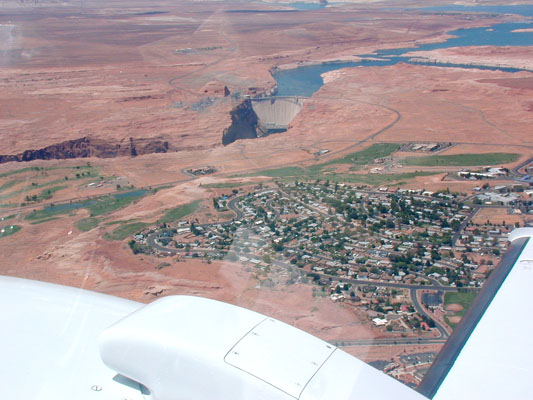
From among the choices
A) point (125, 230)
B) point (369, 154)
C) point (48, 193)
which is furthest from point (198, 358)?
point (369, 154)

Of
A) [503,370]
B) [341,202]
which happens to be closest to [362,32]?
[341,202]

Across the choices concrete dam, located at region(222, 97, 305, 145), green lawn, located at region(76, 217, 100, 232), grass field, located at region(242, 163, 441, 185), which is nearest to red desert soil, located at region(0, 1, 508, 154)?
concrete dam, located at region(222, 97, 305, 145)

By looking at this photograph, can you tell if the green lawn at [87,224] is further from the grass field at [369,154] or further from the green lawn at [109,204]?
the grass field at [369,154]

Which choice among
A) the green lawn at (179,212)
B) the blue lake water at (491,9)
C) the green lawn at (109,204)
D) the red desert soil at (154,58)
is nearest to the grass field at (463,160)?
the green lawn at (179,212)

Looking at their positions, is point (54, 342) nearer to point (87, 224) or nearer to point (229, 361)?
point (229, 361)

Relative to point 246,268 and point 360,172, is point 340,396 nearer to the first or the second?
point 246,268

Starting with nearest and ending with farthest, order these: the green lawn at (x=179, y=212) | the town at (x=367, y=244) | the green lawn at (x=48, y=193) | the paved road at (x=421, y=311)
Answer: the paved road at (x=421, y=311), the town at (x=367, y=244), the green lawn at (x=179, y=212), the green lawn at (x=48, y=193)

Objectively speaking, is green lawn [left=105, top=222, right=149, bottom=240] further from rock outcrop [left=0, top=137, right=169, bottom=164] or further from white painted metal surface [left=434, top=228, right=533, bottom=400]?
rock outcrop [left=0, top=137, right=169, bottom=164]
